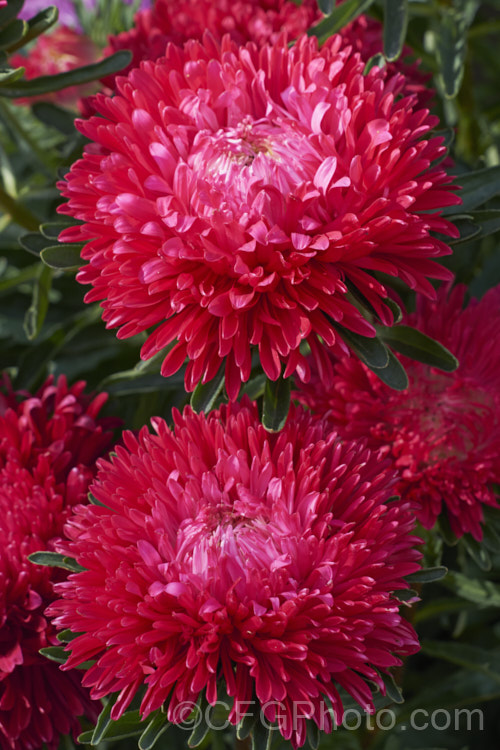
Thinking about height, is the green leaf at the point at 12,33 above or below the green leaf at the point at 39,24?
below

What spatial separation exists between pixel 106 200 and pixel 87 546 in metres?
0.29

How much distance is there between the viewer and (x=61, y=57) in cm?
153

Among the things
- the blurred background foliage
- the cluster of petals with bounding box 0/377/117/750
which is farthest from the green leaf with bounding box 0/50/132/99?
the cluster of petals with bounding box 0/377/117/750

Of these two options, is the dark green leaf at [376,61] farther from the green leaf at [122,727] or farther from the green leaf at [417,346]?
the green leaf at [122,727]

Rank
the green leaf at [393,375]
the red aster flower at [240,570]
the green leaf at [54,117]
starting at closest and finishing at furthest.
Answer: the red aster flower at [240,570] → the green leaf at [393,375] → the green leaf at [54,117]

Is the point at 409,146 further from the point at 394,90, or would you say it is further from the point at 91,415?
the point at 91,415

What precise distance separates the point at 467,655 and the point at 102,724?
0.59 meters

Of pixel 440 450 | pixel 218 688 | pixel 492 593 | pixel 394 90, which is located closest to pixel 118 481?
pixel 218 688

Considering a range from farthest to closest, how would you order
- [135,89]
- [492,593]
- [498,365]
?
[492,593] → [498,365] → [135,89]

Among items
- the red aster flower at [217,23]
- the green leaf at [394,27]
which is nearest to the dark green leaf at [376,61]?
the green leaf at [394,27]

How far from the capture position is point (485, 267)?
1.14 metres

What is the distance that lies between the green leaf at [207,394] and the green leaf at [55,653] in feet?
0.82

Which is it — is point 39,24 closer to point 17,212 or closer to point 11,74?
point 11,74

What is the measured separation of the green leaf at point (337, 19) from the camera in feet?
3.11
